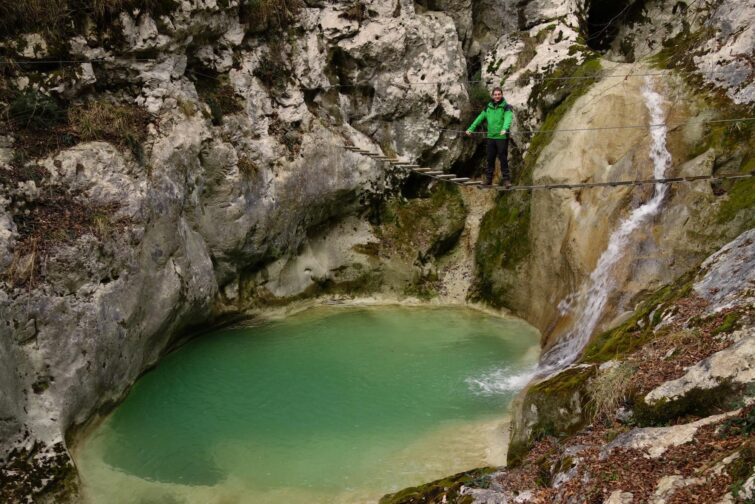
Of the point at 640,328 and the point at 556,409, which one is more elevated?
the point at 640,328

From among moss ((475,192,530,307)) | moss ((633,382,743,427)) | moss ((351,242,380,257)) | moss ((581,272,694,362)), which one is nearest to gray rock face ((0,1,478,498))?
moss ((351,242,380,257))

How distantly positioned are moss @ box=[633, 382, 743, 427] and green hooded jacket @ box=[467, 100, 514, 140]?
7.06 metres

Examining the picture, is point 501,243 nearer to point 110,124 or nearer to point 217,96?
point 217,96

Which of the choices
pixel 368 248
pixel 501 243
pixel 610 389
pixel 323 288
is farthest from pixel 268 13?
pixel 610 389

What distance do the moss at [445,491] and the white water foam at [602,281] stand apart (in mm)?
3823

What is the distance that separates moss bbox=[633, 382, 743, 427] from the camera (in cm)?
509

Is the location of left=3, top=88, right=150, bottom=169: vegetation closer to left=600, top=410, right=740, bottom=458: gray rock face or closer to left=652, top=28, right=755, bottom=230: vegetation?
left=600, top=410, right=740, bottom=458: gray rock face

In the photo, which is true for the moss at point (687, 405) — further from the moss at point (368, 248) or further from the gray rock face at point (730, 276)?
the moss at point (368, 248)

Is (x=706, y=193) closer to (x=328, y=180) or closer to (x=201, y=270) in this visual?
(x=328, y=180)

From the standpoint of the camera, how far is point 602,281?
1104cm

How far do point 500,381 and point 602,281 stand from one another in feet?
7.86

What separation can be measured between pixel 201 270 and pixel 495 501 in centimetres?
762

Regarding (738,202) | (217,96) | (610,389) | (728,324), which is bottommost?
(610,389)

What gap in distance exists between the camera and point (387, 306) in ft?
48.3
